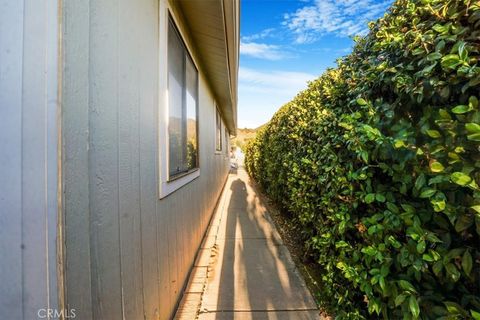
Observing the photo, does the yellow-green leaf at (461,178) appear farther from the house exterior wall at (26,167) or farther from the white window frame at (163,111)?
the white window frame at (163,111)

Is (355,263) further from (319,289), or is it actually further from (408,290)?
(319,289)

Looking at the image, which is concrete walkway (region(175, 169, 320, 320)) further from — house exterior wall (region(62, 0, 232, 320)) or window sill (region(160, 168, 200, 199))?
window sill (region(160, 168, 200, 199))

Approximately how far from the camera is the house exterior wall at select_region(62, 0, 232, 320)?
956 millimetres

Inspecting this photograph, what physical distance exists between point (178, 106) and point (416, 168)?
2.32 meters

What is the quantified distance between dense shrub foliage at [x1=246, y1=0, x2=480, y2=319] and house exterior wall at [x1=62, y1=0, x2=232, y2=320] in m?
1.37

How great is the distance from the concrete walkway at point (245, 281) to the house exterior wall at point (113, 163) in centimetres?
49

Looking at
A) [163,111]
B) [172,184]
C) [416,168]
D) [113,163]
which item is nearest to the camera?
[416,168]

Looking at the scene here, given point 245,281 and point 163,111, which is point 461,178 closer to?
point 163,111

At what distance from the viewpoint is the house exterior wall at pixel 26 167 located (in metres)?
0.81

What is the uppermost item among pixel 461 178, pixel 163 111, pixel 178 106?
pixel 178 106

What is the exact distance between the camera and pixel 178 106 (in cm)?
275

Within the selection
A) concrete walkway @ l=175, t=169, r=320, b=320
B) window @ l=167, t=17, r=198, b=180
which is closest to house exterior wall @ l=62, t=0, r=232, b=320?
window @ l=167, t=17, r=198, b=180

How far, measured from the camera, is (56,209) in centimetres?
85

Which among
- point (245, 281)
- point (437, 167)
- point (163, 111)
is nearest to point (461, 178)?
point (437, 167)
